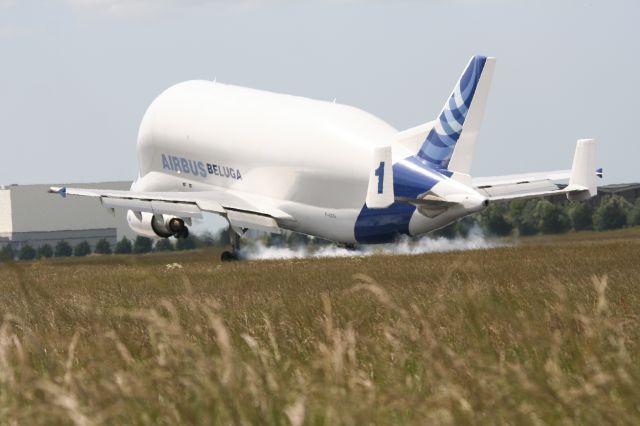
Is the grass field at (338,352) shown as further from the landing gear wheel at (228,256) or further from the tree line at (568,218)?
the tree line at (568,218)

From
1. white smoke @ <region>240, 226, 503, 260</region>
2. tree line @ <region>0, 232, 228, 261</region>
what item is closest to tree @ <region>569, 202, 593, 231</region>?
white smoke @ <region>240, 226, 503, 260</region>

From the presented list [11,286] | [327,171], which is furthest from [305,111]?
[11,286]

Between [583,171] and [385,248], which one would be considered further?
[385,248]

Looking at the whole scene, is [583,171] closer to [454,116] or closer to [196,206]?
[454,116]

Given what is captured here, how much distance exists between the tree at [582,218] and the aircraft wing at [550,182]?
38.0 ft

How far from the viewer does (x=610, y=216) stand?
73312 mm

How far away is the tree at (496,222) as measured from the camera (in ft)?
188

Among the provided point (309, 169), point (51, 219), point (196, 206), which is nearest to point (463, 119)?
point (309, 169)

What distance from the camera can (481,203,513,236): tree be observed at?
57.2 metres

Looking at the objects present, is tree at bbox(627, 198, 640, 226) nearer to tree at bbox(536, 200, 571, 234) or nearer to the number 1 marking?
tree at bbox(536, 200, 571, 234)

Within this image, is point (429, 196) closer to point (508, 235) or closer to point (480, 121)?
point (480, 121)

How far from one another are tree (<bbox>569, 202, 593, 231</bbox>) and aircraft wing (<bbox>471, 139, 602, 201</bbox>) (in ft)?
38.0

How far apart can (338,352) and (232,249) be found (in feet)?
157

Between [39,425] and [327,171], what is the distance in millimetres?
45258
